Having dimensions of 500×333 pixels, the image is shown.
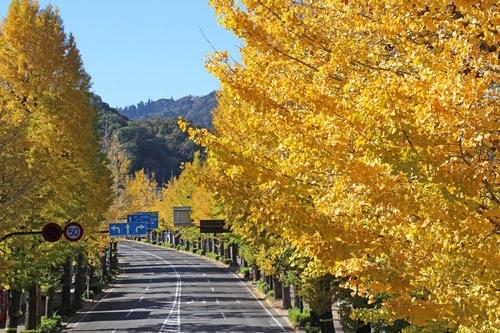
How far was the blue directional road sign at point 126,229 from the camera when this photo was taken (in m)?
40.3

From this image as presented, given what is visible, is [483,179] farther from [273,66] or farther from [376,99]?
[273,66]

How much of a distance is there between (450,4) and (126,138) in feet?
636

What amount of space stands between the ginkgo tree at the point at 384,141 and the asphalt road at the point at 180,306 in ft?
82.2

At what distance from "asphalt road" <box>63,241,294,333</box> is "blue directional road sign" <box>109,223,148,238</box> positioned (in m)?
4.81

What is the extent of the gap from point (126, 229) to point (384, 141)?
37630mm

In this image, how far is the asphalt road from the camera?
108ft

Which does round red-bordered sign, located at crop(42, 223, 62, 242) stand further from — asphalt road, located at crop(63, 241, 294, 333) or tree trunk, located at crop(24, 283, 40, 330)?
asphalt road, located at crop(63, 241, 294, 333)

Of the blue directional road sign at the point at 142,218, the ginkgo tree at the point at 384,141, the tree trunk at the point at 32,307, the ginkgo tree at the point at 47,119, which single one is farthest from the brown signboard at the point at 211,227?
the ginkgo tree at the point at 384,141

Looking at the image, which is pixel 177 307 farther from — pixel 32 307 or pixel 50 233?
pixel 50 233

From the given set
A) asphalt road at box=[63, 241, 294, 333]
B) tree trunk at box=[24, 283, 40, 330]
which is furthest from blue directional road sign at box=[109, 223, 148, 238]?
tree trunk at box=[24, 283, 40, 330]

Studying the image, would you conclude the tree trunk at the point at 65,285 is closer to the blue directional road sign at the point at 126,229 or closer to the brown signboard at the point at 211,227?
the blue directional road sign at the point at 126,229

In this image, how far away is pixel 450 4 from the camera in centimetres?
651

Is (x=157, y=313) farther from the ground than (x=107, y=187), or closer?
Answer: closer

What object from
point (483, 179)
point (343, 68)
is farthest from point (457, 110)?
point (343, 68)
